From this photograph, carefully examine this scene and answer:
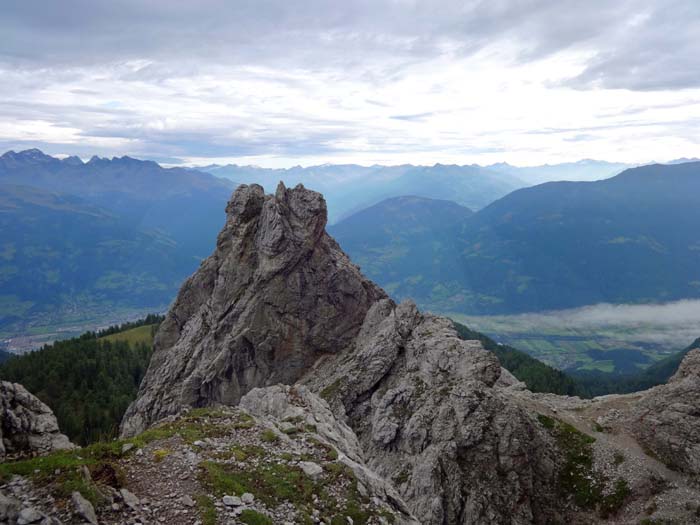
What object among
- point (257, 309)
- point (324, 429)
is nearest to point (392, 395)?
point (324, 429)

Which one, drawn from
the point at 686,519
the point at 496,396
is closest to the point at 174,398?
the point at 496,396

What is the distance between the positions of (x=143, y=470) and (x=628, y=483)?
50.5 meters

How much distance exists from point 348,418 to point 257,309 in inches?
1063

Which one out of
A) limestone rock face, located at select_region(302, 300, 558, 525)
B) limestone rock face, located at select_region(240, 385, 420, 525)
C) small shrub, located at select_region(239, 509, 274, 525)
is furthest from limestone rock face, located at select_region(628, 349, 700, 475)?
small shrub, located at select_region(239, 509, 274, 525)

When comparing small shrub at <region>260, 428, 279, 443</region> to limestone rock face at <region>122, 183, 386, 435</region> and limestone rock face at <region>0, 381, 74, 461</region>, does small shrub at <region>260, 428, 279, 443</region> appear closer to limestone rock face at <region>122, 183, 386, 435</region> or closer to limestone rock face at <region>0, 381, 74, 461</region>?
limestone rock face at <region>0, 381, 74, 461</region>

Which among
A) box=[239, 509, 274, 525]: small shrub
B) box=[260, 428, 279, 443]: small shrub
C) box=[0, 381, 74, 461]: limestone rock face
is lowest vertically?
box=[260, 428, 279, 443]: small shrub

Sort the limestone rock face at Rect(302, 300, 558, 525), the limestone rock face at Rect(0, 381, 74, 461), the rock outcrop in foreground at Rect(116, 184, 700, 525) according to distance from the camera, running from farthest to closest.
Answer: the rock outcrop in foreground at Rect(116, 184, 700, 525) < the limestone rock face at Rect(302, 300, 558, 525) < the limestone rock face at Rect(0, 381, 74, 461)

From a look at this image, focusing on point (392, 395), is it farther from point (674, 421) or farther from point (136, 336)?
point (136, 336)

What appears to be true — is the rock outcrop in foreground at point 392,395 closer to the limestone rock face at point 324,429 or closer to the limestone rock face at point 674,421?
the limestone rock face at point 674,421

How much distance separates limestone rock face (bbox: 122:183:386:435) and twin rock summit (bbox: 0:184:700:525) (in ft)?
0.88

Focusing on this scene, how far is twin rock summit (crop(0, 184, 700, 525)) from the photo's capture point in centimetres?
2855

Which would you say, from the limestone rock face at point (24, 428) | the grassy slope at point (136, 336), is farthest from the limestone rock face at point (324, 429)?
the grassy slope at point (136, 336)

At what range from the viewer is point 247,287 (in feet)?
280

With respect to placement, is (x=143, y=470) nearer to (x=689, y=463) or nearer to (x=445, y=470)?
(x=445, y=470)
